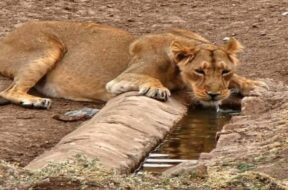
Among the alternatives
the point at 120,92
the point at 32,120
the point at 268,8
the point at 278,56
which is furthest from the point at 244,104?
the point at 268,8

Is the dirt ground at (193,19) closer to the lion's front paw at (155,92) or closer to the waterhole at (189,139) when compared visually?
the lion's front paw at (155,92)

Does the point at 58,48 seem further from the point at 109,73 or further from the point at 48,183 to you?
the point at 48,183

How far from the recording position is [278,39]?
12.4 meters

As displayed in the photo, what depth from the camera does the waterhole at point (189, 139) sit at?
7000 millimetres

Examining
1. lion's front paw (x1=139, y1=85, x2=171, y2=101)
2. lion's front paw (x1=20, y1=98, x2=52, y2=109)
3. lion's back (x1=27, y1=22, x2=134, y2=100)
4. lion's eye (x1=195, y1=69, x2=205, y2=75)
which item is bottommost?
lion's front paw (x1=20, y1=98, x2=52, y2=109)

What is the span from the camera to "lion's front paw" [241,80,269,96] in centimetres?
910

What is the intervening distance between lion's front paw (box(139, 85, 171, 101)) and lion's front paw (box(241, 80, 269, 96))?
34.3 inches

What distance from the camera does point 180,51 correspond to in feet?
29.9

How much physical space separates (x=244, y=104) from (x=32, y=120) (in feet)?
5.88

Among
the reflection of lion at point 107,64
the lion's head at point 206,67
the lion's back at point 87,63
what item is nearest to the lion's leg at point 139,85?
the reflection of lion at point 107,64

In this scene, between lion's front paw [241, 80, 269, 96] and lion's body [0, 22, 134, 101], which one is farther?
lion's body [0, 22, 134, 101]

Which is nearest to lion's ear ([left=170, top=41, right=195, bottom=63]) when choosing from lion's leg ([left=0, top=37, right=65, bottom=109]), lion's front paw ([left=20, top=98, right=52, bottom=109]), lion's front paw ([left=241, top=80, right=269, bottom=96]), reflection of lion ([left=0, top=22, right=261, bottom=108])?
reflection of lion ([left=0, top=22, right=261, bottom=108])

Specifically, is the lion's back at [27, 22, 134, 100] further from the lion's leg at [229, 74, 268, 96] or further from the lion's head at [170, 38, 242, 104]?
the lion's leg at [229, 74, 268, 96]

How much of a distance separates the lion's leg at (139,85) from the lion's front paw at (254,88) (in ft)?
2.67
